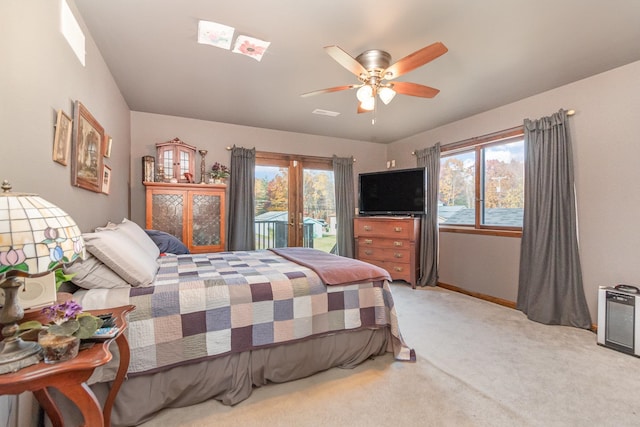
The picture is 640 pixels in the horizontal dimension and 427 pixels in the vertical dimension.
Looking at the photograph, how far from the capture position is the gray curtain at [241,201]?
14.0 feet

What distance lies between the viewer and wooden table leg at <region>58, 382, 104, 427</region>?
2.71 feet

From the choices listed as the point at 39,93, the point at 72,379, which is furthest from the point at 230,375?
the point at 39,93

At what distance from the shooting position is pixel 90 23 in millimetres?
2041

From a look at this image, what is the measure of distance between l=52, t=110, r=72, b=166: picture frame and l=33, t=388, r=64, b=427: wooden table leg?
1161mm

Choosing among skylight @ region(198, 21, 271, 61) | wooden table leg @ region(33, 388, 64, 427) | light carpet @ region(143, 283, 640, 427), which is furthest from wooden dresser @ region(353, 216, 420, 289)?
wooden table leg @ region(33, 388, 64, 427)

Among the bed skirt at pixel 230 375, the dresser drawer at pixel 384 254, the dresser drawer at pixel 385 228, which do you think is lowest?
the bed skirt at pixel 230 375

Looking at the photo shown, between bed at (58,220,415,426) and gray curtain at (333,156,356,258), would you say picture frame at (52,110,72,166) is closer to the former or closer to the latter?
bed at (58,220,415,426)

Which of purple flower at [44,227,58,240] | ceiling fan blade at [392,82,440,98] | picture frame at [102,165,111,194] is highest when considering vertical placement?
ceiling fan blade at [392,82,440,98]

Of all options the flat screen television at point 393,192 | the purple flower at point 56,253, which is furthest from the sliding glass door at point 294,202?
the purple flower at point 56,253

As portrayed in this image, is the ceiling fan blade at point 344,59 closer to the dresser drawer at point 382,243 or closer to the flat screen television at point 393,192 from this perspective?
the flat screen television at point 393,192

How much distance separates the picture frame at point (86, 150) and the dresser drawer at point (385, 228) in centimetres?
345

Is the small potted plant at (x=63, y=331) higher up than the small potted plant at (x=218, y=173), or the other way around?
the small potted plant at (x=218, y=173)

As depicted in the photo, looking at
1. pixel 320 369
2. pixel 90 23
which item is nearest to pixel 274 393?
pixel 320 369

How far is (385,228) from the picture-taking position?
450 cm
